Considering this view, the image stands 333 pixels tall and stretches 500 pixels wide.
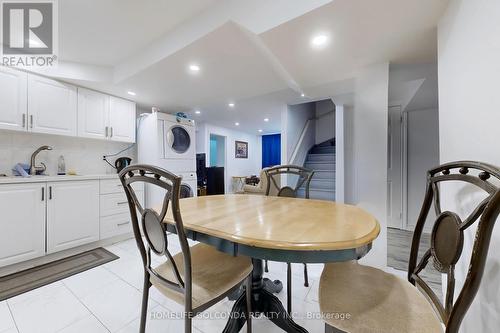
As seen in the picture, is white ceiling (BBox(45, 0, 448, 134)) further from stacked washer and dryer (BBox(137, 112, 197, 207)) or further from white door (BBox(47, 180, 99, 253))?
white door (BBox(47, 180, 99, 253))

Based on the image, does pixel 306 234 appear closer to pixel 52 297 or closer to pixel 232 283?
pixel 232 283

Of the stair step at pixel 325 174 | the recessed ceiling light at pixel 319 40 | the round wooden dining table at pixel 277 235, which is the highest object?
the recessed ceiling light at pixel 319 40

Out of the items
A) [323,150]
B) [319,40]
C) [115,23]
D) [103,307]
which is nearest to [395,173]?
[323,150]

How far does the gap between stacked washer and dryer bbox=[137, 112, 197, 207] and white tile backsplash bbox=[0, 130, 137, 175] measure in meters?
0.53

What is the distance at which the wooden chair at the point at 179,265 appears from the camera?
2.72 ft

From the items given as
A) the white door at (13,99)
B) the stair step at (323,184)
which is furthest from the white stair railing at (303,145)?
the white door at (13,99)

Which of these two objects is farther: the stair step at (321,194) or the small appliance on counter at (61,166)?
the stair step at (321,194)

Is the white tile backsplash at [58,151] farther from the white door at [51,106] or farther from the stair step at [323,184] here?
the stair step at [323,184]

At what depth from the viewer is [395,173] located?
354 centimetres

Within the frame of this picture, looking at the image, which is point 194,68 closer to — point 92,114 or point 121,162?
point 92,114

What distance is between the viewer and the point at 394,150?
358 centimetres

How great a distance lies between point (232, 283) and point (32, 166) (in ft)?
9.52

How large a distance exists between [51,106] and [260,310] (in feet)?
10.4

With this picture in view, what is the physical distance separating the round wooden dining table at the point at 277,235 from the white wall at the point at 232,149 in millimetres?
4805
